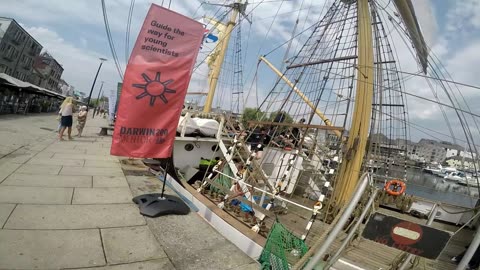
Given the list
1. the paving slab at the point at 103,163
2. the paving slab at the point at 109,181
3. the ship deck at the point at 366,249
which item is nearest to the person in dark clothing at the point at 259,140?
the ship deck at the point at 366,249

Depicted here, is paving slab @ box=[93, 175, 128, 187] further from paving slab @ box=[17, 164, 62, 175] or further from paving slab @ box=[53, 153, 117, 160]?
paving slab @ box=[53, 153, 117, 160]

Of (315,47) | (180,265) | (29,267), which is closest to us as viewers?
(29,267)

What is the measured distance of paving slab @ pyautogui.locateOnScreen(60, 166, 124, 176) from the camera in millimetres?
5908

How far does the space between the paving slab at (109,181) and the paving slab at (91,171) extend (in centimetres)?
28

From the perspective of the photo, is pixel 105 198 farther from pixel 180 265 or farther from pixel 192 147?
pixel 192 147

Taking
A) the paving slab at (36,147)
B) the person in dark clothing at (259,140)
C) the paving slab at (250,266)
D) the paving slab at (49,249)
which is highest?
the person in dark clothing at (259,140)

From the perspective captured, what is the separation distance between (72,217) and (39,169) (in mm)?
2818

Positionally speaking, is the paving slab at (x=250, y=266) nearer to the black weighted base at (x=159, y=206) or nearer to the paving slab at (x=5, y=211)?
the black weighted base at (x=159, y=206)

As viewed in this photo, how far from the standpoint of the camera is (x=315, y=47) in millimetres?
8461

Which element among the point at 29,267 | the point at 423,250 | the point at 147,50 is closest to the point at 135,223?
the point at 29,267

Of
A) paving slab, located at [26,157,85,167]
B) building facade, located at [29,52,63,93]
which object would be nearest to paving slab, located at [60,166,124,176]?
paving slab, located at [26,157,85,167]

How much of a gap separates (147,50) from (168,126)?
1124 millimetres

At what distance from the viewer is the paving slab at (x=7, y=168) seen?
4.93 m

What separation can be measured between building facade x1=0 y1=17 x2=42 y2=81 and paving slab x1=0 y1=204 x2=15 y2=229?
Answer: 57.3 meters
